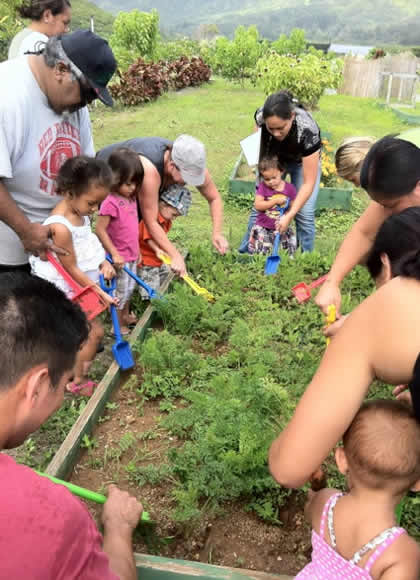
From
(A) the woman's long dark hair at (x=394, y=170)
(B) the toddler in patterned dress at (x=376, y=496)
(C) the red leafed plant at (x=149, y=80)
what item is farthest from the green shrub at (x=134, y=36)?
(B) the toddler in patterned dress at (x=376, y=496)

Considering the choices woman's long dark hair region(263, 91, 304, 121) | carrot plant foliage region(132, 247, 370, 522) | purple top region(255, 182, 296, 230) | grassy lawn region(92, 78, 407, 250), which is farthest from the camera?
grassy lawn region(92, 78, 407, 250)

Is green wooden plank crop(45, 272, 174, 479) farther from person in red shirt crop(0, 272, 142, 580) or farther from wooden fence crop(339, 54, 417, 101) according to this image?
wooden fence crop(339, 54, 417, 101)

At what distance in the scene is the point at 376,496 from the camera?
59.7 inches

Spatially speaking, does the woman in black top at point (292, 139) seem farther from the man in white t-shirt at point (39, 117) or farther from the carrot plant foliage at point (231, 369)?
the man in white t-shirt at point (39, 117)

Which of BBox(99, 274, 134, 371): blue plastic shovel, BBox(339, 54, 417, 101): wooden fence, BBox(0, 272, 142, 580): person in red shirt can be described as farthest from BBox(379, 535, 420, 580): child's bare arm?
BBox(339, 54, 417, 101): wooden fence

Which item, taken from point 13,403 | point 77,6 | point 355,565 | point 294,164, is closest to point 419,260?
point 355,565

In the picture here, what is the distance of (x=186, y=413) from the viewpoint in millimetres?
2654

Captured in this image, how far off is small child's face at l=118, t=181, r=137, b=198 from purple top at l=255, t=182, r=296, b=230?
154 cm

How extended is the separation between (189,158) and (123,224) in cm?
66

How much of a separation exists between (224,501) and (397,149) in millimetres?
1743

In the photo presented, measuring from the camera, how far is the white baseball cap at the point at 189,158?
337 centimetres

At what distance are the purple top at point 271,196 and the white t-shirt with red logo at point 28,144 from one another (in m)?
1.97

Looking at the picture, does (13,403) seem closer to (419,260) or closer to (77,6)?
(419,260)

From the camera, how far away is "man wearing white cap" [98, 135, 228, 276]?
3.41m
